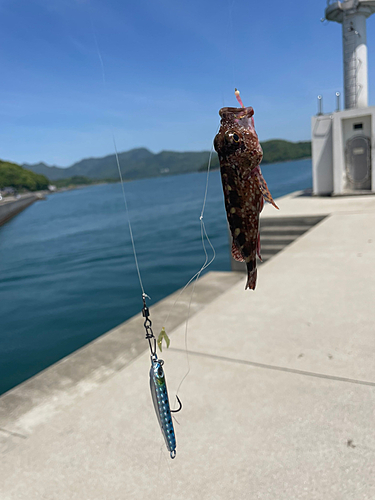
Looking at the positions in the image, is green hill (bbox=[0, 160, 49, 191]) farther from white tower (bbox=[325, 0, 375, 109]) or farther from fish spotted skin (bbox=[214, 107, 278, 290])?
fish spotted skin (bbox=[214, 107, 278, 290])

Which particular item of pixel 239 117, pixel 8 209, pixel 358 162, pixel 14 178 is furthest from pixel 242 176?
pixel 14 178

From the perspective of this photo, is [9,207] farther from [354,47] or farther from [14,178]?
[14,178]

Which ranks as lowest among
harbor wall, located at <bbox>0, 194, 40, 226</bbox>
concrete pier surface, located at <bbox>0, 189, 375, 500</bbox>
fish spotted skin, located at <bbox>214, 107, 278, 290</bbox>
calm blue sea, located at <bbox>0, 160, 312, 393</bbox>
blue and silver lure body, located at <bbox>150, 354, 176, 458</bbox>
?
calm blue sea, located at <bbox>0, 160, 312, 393</bbox>

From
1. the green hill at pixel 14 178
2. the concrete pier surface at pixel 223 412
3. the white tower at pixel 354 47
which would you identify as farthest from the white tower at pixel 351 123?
the green hill at pixel 14 178

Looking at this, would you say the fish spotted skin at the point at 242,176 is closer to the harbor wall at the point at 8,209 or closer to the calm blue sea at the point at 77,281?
the calm blue sea at the point at 77,281

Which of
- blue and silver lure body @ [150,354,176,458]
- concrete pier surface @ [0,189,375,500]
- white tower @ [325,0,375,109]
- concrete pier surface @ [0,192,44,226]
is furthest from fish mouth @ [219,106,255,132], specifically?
white tower @ [325,0,375,109]

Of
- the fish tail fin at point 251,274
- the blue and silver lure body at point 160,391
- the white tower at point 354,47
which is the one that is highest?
the white tower at point 354,47

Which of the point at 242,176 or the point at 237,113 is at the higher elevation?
the point at 237,113
